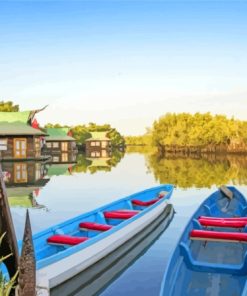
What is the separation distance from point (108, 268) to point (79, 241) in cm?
110

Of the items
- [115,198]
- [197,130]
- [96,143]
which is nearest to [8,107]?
[96,143]

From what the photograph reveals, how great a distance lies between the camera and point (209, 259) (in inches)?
345

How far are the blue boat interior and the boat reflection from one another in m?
0.59

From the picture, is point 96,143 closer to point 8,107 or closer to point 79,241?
point 8,107

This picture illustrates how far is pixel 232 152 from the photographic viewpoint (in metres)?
76.1

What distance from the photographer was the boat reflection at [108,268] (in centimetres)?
804

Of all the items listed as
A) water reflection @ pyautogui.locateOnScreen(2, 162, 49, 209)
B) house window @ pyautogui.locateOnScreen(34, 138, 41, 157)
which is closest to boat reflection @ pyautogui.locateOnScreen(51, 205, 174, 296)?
water reflection @ pyautogui.locateOnScreen(2, 162, 49, 209)

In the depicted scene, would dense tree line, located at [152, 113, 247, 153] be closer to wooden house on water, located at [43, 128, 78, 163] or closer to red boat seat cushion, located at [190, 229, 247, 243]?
wooden house on water, located at [43, 128, 78, 163]

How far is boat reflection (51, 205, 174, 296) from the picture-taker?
8039mm

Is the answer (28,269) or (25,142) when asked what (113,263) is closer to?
(28,269)

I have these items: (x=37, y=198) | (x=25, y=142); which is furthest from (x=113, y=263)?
(x=25, y=142)

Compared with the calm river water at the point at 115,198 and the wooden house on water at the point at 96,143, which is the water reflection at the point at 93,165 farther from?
the wooden house on water at the point at 96,143

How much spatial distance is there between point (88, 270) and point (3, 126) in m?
36.7

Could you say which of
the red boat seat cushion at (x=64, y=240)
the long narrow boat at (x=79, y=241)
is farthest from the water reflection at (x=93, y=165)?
the red boat seat cushion at (x=64, y=240)
